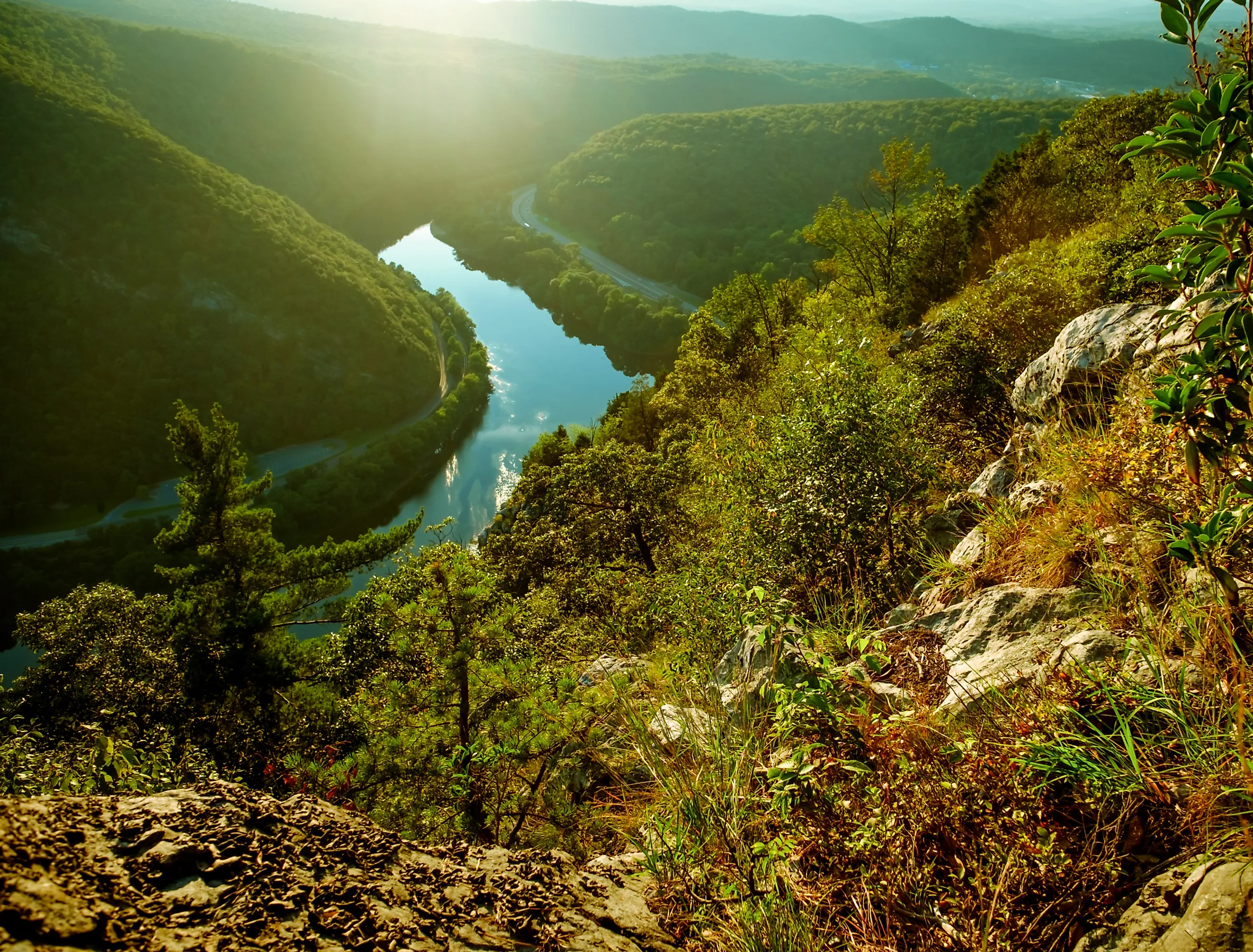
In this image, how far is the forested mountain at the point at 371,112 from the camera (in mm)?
115062

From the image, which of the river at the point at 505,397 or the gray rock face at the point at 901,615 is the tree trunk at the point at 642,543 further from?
the river at the point at 505,397

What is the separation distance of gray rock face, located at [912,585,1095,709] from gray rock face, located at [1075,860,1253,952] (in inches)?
33.5

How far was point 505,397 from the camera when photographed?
215 ft

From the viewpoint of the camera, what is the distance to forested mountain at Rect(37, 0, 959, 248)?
378 ft

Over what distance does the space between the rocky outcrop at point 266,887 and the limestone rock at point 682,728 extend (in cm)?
68

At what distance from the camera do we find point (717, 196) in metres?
98.2

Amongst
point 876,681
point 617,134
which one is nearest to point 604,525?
point 876,681

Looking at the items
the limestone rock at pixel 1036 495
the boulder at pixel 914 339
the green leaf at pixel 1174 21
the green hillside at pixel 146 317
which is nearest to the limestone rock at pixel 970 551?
the limestone rock at pixel 1036 495

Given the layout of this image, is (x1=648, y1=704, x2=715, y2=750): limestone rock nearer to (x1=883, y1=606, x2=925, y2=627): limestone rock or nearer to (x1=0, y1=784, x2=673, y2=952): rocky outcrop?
(x1=0, y1=784, x2=673, y2=952): rocky outcrop

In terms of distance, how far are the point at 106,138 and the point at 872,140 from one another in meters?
104

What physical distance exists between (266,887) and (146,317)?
7363 cm

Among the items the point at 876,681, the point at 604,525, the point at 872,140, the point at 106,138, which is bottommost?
the point at 604,525

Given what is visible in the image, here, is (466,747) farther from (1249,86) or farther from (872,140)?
(872,140)

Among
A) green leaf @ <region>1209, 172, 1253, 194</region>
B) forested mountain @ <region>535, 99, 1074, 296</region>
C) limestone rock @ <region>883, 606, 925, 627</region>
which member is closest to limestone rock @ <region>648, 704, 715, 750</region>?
limestone rock @ <region>883, 606, 925, 627</region>
